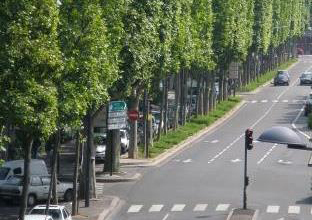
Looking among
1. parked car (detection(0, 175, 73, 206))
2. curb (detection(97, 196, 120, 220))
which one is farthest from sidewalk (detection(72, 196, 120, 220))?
parked car (detection(0, 175, 73, 206))

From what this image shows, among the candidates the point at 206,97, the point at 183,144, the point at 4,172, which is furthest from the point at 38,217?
the point at 206,97

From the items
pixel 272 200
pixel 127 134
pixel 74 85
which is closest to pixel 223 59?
pixel 127 134

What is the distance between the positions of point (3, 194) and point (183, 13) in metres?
26.8

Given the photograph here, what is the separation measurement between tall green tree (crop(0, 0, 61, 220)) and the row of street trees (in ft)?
0.10

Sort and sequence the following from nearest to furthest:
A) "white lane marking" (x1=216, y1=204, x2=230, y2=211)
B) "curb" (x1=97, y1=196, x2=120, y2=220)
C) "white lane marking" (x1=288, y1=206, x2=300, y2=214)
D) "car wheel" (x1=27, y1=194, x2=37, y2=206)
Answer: "curb" (x1=97, y1=196, x2=120, y2=220)
"white lane marking" (x1=288, y1=206, x2=300, y2=214)
"white lane marking" (x1=216, y1=204, x2=230, y2=211)
"car wheel" (x1=27, y1=194, x2=37, y2=206)

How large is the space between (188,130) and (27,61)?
53.7 m

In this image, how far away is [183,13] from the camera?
2990 inches

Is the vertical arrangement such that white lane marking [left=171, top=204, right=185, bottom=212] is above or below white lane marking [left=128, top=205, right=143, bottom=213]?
above

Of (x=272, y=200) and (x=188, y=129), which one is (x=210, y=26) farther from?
(x=272, y=200)

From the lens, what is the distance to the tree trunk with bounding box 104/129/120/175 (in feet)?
209

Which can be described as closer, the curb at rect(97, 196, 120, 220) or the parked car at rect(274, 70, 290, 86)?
the curb at rect(97, 196, 120, 220)

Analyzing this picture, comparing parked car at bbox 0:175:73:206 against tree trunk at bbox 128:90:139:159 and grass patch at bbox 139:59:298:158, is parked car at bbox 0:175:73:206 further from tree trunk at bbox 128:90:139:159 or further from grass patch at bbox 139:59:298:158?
grass patch at bbox 139:59:298:158

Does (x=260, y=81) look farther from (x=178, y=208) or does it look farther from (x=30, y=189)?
(x=178, y=208)

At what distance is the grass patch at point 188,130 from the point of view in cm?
7719
